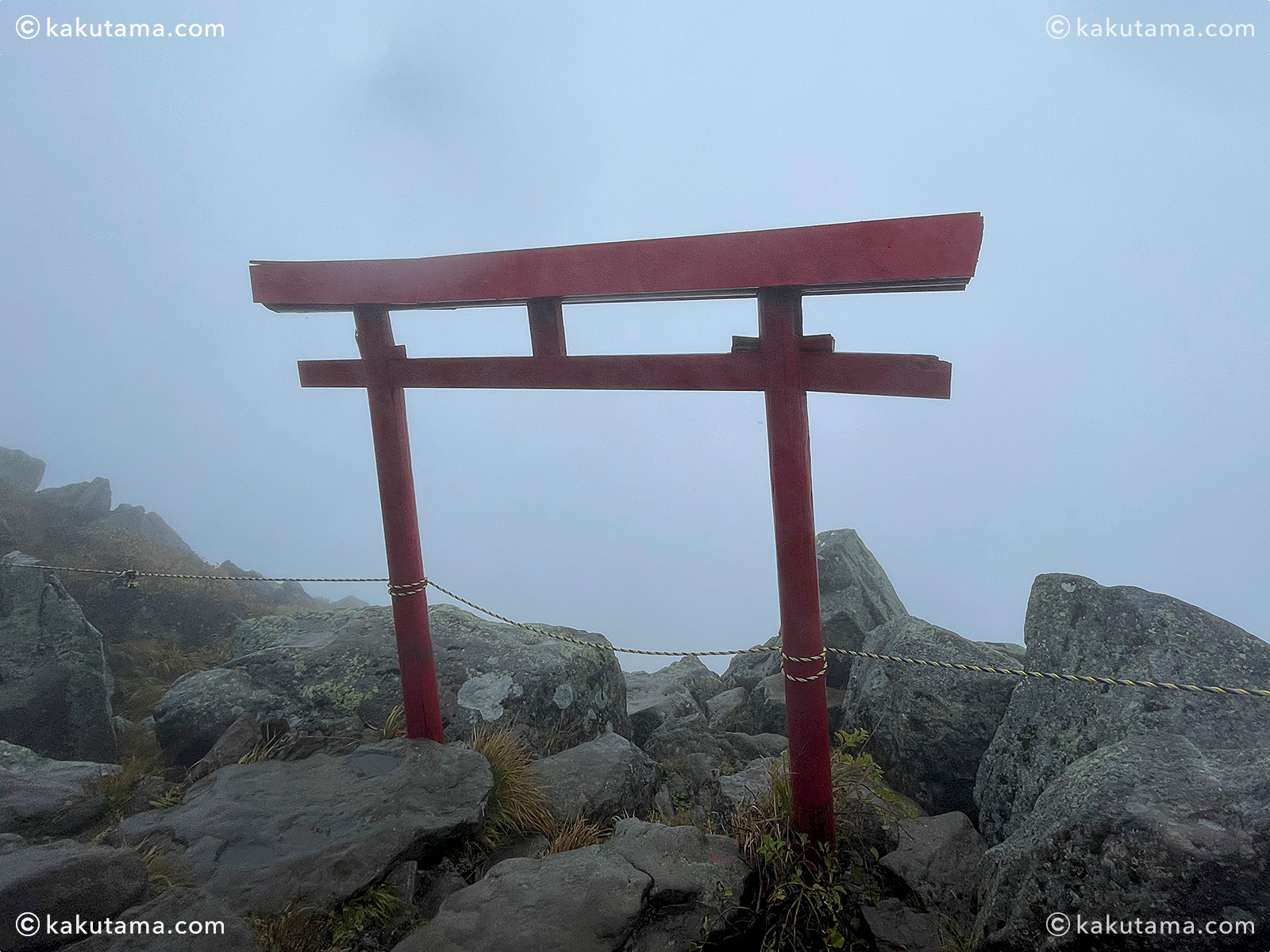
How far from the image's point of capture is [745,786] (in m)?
5.77

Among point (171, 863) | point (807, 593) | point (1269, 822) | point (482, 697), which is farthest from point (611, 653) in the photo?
point (1269, 822)

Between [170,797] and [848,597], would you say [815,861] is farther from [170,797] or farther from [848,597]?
[848,597]

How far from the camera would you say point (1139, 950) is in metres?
2.95

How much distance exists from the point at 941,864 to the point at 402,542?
5077 mm

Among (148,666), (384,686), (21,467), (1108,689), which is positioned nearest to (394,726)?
(384,686)

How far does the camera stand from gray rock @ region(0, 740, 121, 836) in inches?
191

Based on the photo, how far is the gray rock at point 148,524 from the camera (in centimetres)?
1836

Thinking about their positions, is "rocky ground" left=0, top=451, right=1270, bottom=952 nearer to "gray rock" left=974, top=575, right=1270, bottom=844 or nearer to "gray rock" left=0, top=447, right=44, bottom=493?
"gray rock" left=974, top=575, right=1270, bottom=844

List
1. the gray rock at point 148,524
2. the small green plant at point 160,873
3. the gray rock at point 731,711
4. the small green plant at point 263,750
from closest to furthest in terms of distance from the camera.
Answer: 1. the small green plant at point 160,873
2. the small green plant at point 263,750
3. the gray rock at point 731,711
4. the gray rock at point 148,524

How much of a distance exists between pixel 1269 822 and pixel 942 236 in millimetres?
3365

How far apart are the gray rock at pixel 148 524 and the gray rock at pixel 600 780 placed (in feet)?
53.8

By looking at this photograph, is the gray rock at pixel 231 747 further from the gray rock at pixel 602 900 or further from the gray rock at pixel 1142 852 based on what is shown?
the gray rock at pixel 1142 852

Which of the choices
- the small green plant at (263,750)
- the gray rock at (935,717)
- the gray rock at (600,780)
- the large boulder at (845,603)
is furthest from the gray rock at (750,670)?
the small green plant at (263,750)

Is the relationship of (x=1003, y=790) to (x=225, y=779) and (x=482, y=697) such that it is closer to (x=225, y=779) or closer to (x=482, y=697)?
(x=482, y=697)
